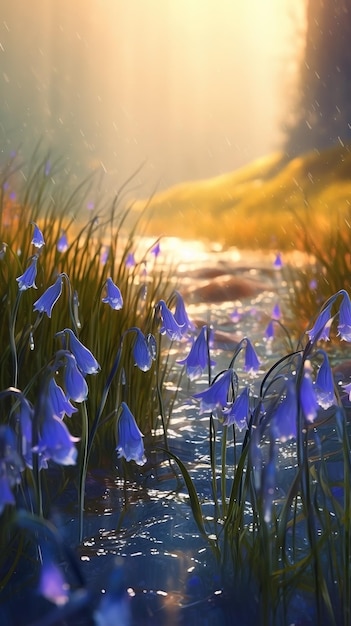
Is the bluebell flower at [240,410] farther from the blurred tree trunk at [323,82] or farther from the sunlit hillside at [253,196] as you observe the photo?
the blurred tree trunk at [323,82]

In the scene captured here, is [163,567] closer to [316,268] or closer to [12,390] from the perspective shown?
[12,390]

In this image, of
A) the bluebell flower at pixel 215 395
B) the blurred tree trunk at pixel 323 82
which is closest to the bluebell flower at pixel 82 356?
the bluebell flower at pixel 215 395

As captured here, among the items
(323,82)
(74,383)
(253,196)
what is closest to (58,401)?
(74,383)

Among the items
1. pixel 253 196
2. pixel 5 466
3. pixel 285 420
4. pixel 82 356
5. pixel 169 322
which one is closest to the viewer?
pixel 5 466

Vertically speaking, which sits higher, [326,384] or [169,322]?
[169,322]

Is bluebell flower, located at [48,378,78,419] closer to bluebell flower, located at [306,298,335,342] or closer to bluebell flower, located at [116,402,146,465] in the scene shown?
bluebell flower, located at [116,402,146,465]

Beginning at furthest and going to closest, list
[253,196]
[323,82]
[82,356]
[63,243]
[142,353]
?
[253,196] < [323,82] < [63,243] < [142,353] < [82,356]

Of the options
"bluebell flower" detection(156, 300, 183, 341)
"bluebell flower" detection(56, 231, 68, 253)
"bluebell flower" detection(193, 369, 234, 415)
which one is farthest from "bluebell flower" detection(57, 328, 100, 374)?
"bluebell flower" detection(56, 231, 68, 253)

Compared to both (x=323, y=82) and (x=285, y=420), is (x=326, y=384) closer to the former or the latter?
(x=285, y=420)
